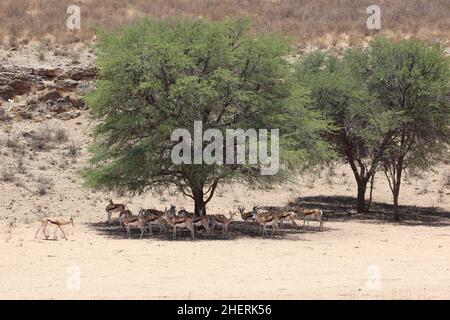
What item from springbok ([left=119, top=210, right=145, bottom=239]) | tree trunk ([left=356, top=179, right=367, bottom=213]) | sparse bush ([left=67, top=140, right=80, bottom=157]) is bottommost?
springbok ([left=119, top=210, right=145, bottom=239])

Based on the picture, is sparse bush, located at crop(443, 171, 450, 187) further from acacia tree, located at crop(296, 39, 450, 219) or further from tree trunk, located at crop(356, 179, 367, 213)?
tree trunk, located at crop(356, 179, 367, 213)

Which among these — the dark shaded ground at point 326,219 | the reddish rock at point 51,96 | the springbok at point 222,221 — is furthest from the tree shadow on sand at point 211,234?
the reddish rock at point 51,96

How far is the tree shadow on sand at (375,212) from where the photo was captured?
1436 inches

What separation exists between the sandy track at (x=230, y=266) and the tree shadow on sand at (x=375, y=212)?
Result: 6.39m

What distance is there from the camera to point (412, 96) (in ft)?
117

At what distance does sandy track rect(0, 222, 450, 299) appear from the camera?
1634 cm

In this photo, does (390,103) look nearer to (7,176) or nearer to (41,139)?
(7,176)

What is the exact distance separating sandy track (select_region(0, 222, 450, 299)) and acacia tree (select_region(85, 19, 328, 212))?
113 inches

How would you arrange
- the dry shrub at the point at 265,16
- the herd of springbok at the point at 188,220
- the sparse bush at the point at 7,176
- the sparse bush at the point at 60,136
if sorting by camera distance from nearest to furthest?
the herd of springbok at the point at 188,220, the sparse bush at the point at 7,176, the sparse bush at the point at 60,136, the dry shrub at the point at 265,16

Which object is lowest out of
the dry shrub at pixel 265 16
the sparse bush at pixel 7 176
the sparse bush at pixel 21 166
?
the sparse bush at pixel 7 176

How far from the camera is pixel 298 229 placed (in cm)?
3148

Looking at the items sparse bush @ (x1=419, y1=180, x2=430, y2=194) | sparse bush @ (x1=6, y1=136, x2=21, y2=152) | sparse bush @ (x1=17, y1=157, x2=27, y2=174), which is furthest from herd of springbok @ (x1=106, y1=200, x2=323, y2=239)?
sparse bush @ (x1=419, y1=180, x2=430, y2=194)

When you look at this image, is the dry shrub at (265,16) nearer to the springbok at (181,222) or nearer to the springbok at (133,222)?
the springbok at (133,222)
